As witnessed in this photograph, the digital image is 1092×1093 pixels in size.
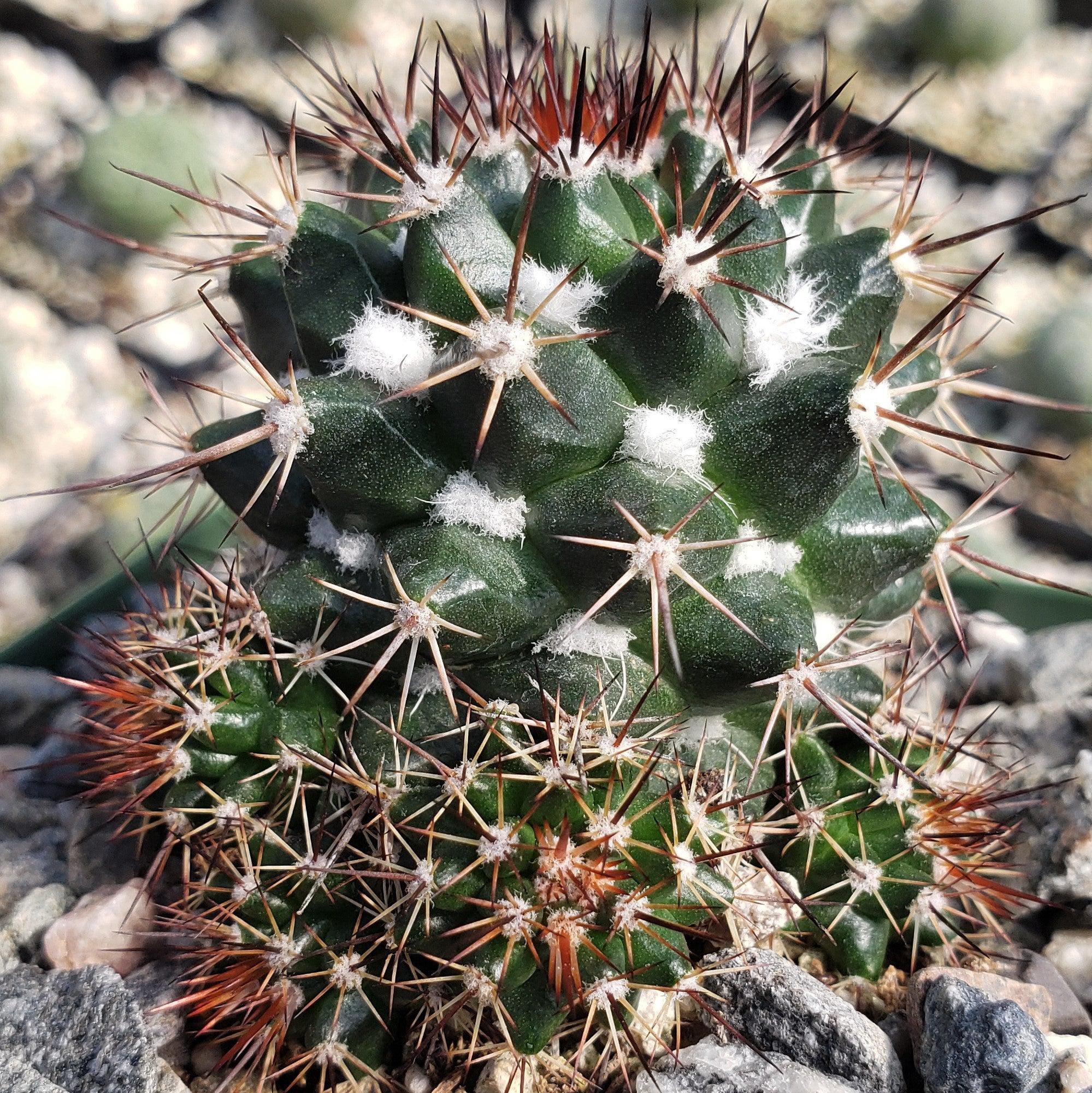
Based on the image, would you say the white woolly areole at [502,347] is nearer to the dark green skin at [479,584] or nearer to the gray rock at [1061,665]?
the dark green skin at [479,584]

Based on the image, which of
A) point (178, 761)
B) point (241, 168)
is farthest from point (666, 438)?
point (241, 168)

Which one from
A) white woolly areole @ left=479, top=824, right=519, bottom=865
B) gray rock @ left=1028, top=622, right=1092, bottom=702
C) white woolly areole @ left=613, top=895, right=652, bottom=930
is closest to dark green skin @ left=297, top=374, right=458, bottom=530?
white woolly areole @ left=479, top=824, right=519, bottom=865

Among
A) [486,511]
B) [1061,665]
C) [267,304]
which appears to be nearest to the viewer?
[486,511]

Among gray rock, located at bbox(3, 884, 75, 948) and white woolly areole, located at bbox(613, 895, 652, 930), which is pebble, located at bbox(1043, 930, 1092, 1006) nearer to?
white woolly areole, located at bbox(613, 895, 652, 930)

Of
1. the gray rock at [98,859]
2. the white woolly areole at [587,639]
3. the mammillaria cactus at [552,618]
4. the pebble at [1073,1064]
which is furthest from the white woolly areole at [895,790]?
the gray rock at [98,859]

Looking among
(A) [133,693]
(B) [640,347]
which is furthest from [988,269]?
(A) [133,693]

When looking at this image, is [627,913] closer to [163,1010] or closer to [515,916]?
[515,916]
